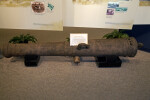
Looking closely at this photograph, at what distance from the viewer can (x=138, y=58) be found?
1.86 metres

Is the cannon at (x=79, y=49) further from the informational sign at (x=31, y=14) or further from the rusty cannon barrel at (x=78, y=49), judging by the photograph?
the informational sign at (x=31, y=14)

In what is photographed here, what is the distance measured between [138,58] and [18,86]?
152cm

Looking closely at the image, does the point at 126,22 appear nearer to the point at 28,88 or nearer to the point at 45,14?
the point at 45,14

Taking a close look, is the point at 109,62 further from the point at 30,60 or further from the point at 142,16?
the point at 30,60

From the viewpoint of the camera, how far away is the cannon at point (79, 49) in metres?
1.49

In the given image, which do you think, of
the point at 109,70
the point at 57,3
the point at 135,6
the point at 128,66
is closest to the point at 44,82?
the point at 109,70

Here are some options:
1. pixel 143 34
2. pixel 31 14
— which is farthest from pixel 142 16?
pixel 31 14

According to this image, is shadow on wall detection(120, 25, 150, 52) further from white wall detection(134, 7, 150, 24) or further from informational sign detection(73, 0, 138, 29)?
informational sign detection(73, 0, 138, 29)

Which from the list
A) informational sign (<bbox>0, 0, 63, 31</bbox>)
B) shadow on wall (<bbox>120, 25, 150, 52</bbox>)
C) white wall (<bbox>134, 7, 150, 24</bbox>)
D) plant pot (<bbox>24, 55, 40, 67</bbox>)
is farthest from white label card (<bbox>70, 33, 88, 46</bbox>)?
shadow on wall (<bbox>120, 25, 150, 52</bbox>)

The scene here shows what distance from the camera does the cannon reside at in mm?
1494

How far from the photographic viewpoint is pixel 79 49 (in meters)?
1.49

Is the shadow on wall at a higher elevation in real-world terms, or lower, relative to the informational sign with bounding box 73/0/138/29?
lower

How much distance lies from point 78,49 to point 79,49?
1 cm


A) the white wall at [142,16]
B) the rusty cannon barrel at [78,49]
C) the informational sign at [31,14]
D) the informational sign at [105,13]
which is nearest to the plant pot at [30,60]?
the rusty cannon barrel at [78,49]
